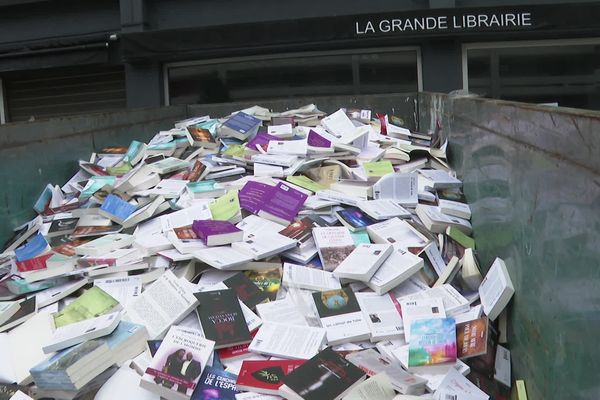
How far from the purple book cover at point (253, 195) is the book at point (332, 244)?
0.48 m

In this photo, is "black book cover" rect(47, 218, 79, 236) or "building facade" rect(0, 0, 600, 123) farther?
"building facade" rect(0, 0, 600, 123)

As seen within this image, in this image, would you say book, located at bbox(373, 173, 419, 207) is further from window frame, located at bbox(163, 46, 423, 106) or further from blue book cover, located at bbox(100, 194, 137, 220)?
window frame, located at bbox(163, 46, 423, 106)

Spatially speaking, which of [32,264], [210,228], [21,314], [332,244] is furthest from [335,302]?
[32,264]

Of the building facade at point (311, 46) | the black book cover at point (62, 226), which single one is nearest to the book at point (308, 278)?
the black book cover at point (62, 226)

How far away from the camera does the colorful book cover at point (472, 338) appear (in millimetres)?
2209

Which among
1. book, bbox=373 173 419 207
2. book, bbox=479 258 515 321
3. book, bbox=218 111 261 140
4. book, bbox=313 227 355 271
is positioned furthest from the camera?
→ book, bbox=218 111 261 140

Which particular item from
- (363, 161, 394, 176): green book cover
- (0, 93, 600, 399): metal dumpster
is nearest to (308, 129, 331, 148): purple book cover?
(363, 161, 394, 176): green book cover

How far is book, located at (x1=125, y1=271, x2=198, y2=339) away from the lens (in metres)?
2.39

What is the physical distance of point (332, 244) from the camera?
9.58 feet

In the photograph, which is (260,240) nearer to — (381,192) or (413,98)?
(381,192)

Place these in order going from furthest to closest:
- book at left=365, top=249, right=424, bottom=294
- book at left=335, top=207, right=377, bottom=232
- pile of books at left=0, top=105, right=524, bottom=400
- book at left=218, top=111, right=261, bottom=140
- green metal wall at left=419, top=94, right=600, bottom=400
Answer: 1. book at left=218, top=111, right=261, bottom=140
2. book at left=335, top=207, right=377, bottom=232
3. book at left=365, top=249, right=424, bottom=294
4. pile of books at left=0, top=105, right=524, bottom=400
5. green metal wall at left=419, top=94, right=600, bottom=400

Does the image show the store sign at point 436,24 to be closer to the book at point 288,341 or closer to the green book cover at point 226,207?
the green book cover at point 226,207

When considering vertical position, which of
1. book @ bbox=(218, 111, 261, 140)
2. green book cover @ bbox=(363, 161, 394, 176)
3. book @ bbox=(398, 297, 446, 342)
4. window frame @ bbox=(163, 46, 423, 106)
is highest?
window frame @ bbox=(163, 46, 423, 106)

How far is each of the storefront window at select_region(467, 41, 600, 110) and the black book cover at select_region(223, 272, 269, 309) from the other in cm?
596
